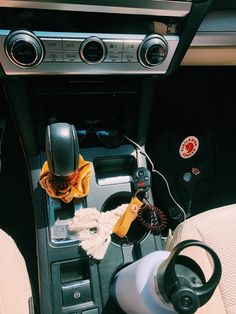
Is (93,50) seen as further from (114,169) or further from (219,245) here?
(219,245)

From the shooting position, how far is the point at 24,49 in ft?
2.42

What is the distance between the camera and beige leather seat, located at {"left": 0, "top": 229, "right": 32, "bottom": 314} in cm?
64

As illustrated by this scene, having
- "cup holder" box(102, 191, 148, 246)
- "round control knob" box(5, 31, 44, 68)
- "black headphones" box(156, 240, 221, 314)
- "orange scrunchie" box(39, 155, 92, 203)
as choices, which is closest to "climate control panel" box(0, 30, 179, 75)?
"round control knob" box(5, 31, 44, 68)

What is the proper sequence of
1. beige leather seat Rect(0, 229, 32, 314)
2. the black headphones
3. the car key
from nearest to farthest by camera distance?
the black headphones → beige leather seat Rect(0, 229, 32, 314) → the car key

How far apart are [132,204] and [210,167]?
0.58 metres

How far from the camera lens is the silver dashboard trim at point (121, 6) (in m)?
0.67

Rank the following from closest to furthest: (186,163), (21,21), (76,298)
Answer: (21,21)
(76,298)
(186,163)

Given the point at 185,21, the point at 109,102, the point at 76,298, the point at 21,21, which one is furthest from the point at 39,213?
the point at 185,21

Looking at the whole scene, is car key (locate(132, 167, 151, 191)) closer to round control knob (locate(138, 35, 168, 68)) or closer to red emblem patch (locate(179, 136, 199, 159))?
round control knob (locate(138, 35, 168, 68))

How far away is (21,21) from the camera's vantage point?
75 centimetres

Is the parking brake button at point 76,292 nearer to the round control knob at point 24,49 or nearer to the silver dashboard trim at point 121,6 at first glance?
the round control knob at point 24,49

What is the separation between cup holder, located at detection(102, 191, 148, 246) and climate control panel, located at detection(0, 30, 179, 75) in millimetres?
376

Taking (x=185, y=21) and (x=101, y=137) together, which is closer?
(x=185, y=21)

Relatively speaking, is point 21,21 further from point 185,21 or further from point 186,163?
point 186,163
